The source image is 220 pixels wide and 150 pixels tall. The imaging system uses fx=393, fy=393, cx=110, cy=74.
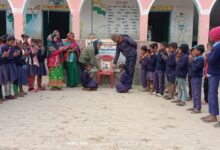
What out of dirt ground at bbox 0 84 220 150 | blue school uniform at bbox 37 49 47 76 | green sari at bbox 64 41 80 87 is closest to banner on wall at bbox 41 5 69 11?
green sari at bbox 64 41 80 87

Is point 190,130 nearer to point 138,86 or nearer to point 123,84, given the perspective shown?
point 123,84

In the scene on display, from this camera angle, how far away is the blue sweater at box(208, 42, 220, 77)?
6633 mm

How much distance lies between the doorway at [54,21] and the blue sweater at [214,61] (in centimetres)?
1168

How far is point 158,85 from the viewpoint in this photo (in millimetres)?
9656

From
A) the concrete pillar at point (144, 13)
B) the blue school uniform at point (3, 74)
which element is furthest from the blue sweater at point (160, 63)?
the concrete pillar at point (144, 13)

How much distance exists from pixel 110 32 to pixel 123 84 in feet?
24.9

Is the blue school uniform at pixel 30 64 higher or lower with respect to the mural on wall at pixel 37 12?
lower

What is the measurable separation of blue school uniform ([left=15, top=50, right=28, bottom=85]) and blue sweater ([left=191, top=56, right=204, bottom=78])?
390cm

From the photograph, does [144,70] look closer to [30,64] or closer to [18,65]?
[30,64]

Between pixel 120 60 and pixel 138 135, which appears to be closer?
pixel 138 135

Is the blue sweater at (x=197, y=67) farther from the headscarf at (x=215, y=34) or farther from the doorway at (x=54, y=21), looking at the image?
the doorway at (x=54, y=21)

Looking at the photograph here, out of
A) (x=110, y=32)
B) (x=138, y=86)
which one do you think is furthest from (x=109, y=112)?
(x=110, y=32)

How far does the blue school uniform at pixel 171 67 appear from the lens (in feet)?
28.8

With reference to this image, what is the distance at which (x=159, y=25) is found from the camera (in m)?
17.9
